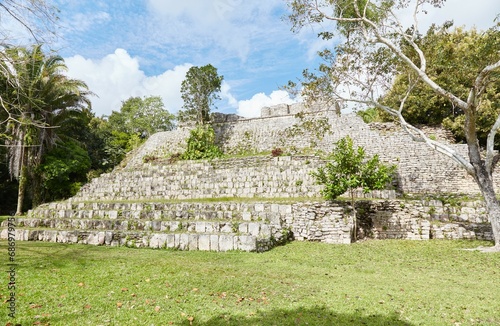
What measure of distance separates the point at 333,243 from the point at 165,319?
768 centimetres

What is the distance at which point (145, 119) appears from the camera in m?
40.4

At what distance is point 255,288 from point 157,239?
5422 millimetres

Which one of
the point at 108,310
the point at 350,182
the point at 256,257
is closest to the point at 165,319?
the point at 108,310

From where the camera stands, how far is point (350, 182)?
10820 millimetres

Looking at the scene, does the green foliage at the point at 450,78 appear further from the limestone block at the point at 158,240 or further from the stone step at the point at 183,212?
the limestone block at the point at 158,240

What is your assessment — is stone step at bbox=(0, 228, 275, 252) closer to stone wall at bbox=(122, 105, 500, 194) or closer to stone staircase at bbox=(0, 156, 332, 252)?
stone staircase at bbox=(0, 156, 332, 252)

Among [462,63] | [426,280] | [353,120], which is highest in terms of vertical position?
[353,120]

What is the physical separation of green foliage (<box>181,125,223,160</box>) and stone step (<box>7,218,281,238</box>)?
35.3 ft

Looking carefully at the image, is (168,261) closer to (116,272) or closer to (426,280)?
(116,272)

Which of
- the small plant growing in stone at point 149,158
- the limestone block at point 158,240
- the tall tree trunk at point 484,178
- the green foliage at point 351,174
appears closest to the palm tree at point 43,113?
the small plant growing in stone at point 149,158

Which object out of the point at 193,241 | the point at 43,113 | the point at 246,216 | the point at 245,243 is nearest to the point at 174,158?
the point at 43,113

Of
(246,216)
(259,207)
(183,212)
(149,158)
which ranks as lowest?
(246,216)

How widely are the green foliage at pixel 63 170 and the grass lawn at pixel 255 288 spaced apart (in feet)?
39.7

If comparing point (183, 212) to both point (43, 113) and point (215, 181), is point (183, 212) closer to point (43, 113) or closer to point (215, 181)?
point (215, 181)
